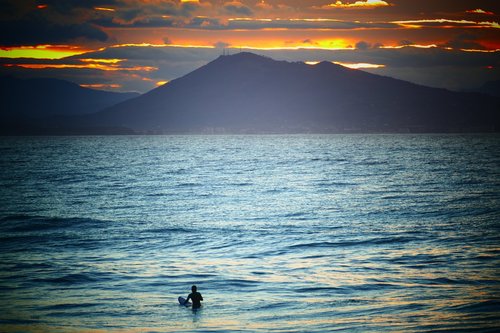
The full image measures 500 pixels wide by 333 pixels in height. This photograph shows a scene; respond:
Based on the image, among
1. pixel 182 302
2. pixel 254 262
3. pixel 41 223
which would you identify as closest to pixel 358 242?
pixel 254 262

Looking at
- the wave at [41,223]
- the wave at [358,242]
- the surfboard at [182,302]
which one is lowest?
the wave at [41,223]

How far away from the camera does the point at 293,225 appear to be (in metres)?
49.1

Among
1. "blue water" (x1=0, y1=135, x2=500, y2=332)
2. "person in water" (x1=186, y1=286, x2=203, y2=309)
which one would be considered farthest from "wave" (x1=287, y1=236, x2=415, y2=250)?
"person in water" (x1=186, y1=286, x2=203, y2=309)

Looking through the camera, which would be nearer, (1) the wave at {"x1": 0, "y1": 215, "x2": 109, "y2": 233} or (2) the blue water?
(2) the blue water

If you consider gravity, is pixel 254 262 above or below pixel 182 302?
below

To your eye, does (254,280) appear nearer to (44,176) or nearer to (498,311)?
(498,311)

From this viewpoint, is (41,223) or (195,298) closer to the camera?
(195,298)

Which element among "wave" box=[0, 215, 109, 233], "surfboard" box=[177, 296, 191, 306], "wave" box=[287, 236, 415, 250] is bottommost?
"wave" box=[0, 215, 109, 233]

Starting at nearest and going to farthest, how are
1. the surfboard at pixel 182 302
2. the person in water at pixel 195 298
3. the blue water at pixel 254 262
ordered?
the blue water at pixel 254 262
the person in water at pixel 195 298
the surfboard at pixel 182 302

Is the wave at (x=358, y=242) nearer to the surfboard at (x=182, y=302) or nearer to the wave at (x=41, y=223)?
the surfboard at (x=182, y=302)

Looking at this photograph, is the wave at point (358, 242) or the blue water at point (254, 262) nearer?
the blue water at point (254, 262)

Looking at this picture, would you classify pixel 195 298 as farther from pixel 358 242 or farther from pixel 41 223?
pixel 41 223

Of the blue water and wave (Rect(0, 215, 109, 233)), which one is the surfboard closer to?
the blue water

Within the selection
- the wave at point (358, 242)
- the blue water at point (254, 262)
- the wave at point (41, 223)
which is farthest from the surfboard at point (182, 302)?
the wave at point (41, 223)
